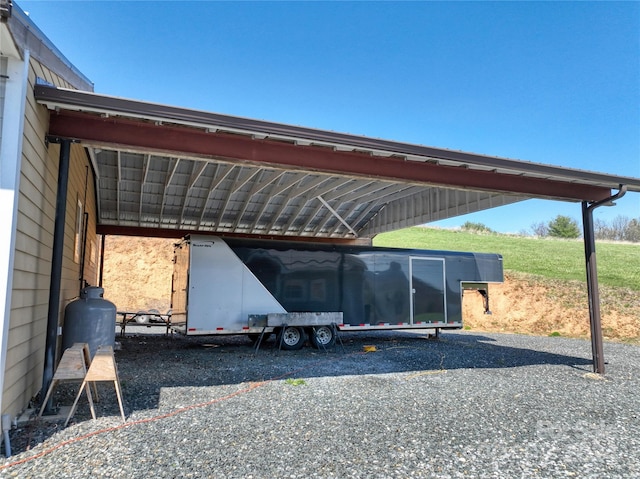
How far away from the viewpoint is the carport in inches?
204

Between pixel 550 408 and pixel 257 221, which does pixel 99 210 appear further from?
pixel 550 408

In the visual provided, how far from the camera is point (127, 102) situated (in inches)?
191

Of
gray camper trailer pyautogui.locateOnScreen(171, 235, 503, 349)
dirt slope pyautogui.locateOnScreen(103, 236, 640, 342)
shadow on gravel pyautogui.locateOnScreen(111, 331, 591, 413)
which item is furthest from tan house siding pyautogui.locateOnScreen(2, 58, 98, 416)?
dirt slope pyautogui.locateOnScreen(103, 236, 640, 342)

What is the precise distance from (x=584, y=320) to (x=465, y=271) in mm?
8200

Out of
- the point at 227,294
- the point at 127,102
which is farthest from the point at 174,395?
the point at 227,294

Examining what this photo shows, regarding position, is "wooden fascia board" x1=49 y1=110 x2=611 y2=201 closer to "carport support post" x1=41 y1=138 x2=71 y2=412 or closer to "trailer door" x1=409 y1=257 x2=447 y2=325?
"carport support post" x1=41 y1=138 x2=71 y2=412

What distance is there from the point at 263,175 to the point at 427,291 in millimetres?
5619

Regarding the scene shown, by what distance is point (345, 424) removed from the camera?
15.6 feet

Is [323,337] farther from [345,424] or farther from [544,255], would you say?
[544,255]

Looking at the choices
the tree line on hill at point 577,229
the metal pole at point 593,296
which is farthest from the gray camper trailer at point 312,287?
the tree line on hill at point 577,229

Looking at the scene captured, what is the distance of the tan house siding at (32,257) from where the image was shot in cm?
413

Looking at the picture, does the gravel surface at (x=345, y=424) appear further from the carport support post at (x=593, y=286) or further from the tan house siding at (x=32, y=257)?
the tan house siding at (x=32, y=257)

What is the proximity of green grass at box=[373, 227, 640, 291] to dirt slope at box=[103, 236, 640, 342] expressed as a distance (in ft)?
6.06

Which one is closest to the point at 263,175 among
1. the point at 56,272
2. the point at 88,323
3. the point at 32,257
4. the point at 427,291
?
the point at 88,323
